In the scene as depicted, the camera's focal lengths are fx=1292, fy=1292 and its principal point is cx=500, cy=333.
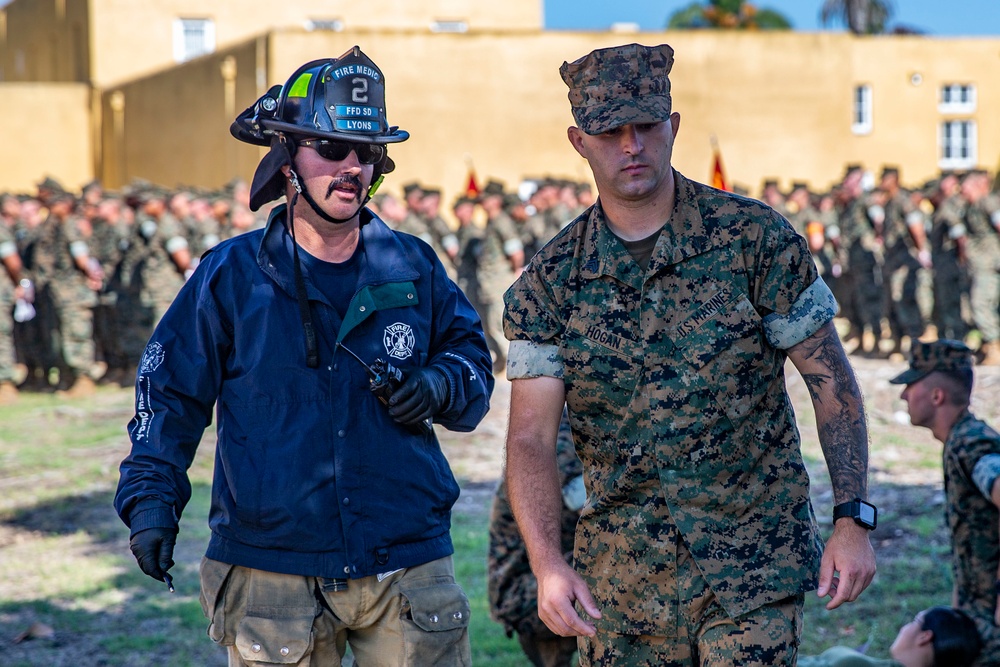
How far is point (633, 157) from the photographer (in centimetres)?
337

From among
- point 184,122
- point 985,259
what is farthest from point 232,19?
point 985,259

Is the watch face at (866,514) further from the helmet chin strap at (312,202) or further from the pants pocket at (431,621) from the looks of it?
the helmet chin strap at (312,202)

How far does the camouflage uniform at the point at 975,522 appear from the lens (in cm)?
526

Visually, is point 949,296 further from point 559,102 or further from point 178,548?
point 559,102

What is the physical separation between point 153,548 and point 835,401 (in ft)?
5.89

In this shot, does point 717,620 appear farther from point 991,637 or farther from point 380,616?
point 991,637

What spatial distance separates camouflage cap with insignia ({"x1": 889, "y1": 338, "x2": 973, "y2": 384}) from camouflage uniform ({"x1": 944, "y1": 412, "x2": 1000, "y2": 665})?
22cm

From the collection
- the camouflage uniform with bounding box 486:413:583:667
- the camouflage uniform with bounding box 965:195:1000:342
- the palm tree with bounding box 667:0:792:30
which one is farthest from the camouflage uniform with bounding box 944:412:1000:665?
the palm tree with bounding box 667:0:792:30

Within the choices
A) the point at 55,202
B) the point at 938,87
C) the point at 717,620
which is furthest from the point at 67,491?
the point at 938,87

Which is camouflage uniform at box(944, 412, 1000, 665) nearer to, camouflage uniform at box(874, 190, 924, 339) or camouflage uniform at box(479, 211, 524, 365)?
camouflage uniform at box(874, 190, 924, 339)

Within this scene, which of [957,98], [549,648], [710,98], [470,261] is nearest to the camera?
[549,648]

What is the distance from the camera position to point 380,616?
11.7 feet

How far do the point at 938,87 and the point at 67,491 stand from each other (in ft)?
85.1

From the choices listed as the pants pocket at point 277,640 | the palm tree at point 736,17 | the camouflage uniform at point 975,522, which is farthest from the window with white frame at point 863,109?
the pants pocket at point 277,640
